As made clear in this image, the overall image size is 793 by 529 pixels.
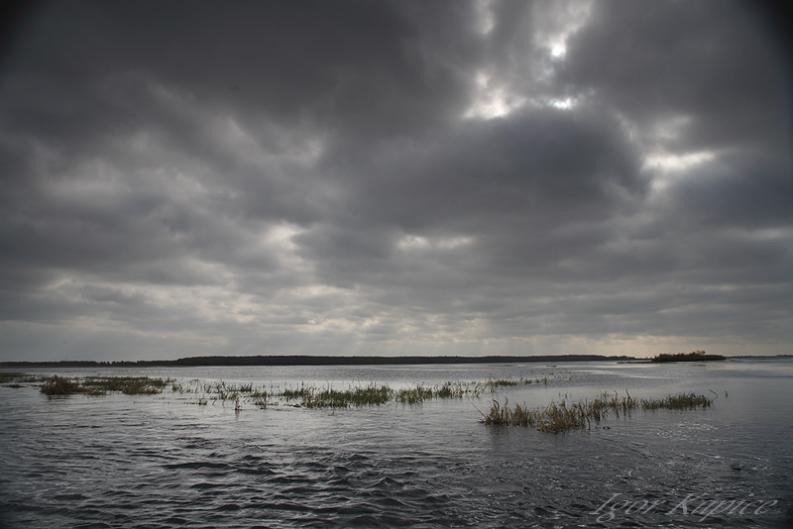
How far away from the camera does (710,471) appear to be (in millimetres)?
17016

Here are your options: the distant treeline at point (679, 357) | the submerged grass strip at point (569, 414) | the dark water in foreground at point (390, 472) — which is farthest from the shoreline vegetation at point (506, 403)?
the distant treeline at point (679, 357)

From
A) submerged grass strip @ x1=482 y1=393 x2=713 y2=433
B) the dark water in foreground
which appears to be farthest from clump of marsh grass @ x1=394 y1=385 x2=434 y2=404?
submerged grass strip @ x1=482 y1=393 x2=713 y2=433

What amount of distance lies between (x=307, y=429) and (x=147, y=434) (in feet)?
27.6

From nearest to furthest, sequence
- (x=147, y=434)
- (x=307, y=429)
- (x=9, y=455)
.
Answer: (x=9, y=455)
(x=147, y=434)
(x=307, y=429)

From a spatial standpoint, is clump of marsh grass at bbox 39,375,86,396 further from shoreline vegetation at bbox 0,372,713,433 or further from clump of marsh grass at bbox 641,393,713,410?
clump of marsh grass at bbox 641,393,713,410

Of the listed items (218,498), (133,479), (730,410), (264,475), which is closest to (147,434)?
(133,479)

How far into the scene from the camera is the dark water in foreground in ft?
42.1

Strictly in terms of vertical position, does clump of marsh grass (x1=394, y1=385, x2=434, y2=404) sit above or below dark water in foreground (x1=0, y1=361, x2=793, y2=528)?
below

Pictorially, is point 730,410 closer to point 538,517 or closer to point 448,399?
point 448,399

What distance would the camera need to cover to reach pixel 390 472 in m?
17.3

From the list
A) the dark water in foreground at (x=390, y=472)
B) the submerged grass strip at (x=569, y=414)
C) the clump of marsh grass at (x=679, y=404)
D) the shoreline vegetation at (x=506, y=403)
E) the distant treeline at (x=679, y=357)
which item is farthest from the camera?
the distant treeline at (x=679, y=357)

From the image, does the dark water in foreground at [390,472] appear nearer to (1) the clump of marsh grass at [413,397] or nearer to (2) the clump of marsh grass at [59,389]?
(1) the clump of marsh grass at [413,397]

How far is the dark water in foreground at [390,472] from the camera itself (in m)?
Answer: 12.8

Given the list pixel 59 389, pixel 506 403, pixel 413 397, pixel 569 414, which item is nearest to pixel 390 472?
pixel 569 414
